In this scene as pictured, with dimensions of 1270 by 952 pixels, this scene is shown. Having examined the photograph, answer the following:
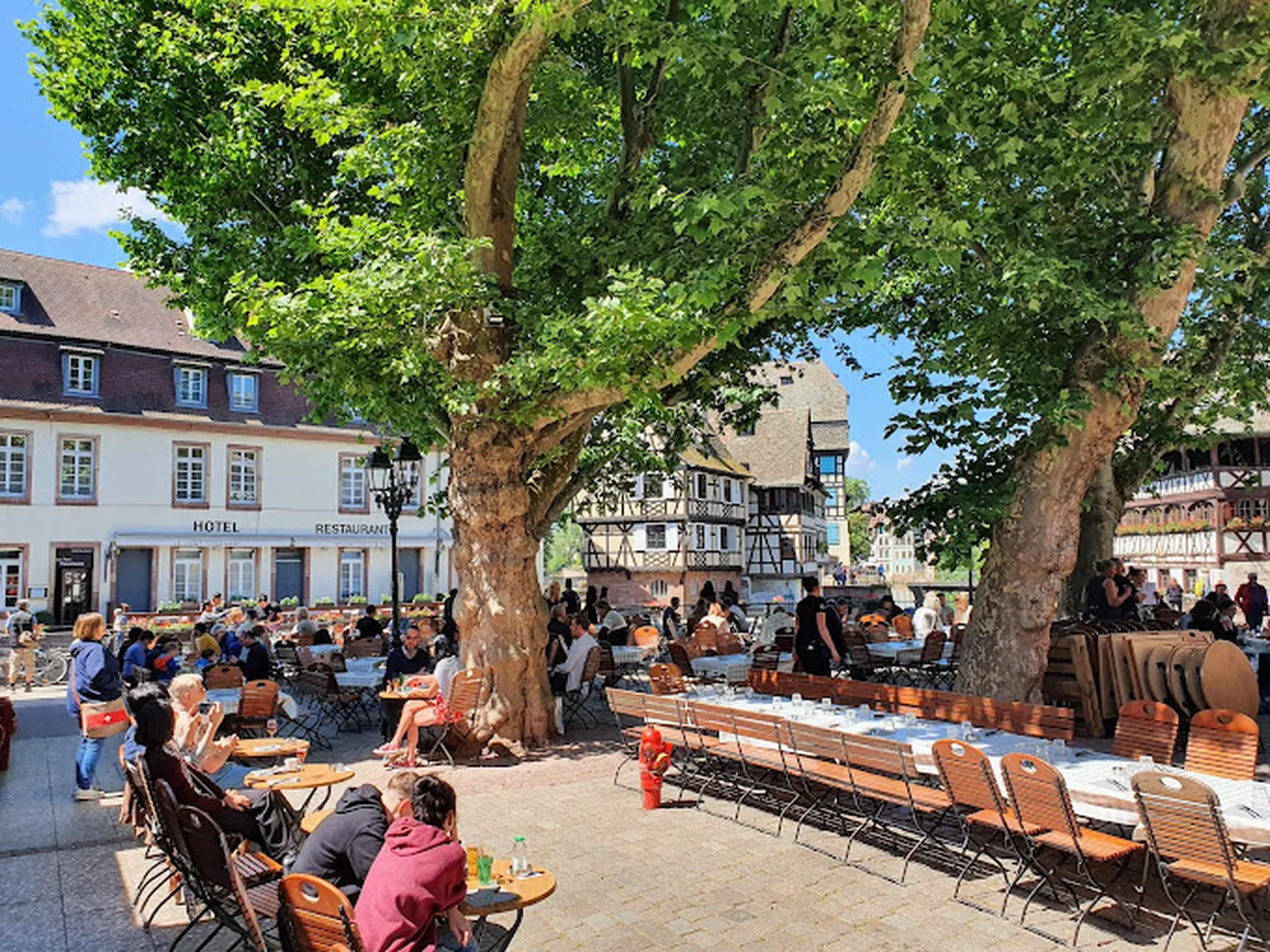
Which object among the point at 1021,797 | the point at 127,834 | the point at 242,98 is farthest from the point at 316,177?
the point at 1021,797

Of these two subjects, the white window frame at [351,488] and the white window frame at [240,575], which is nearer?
the white window frame at [240,575]

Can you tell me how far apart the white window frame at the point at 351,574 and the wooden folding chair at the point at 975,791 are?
31.3m

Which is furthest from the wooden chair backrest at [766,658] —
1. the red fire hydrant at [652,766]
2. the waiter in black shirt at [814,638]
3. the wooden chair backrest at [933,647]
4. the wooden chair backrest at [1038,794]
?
the wooden chair backrest at [1038,794]

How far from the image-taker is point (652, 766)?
8.52m

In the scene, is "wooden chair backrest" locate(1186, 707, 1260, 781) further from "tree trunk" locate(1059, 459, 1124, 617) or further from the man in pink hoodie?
"tree trunk" locate(1059, 459, 1124, 617)

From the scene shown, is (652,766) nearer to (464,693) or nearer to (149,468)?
(464,693)

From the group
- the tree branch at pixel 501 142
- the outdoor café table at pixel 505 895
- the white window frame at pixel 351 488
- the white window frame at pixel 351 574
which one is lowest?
the outdoor café table at pixel 505 895

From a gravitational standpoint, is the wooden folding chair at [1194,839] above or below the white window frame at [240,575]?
below

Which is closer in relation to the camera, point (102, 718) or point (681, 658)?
point (102, 718)

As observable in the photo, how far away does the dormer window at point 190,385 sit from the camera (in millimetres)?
32281

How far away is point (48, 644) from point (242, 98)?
1918 centimetres

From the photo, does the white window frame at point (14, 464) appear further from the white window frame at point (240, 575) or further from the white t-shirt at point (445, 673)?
the white t-shirt at point (445, 673)

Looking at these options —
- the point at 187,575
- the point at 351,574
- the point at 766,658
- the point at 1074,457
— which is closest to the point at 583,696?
the point at 766,658

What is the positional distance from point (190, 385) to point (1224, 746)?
32.2 metres
